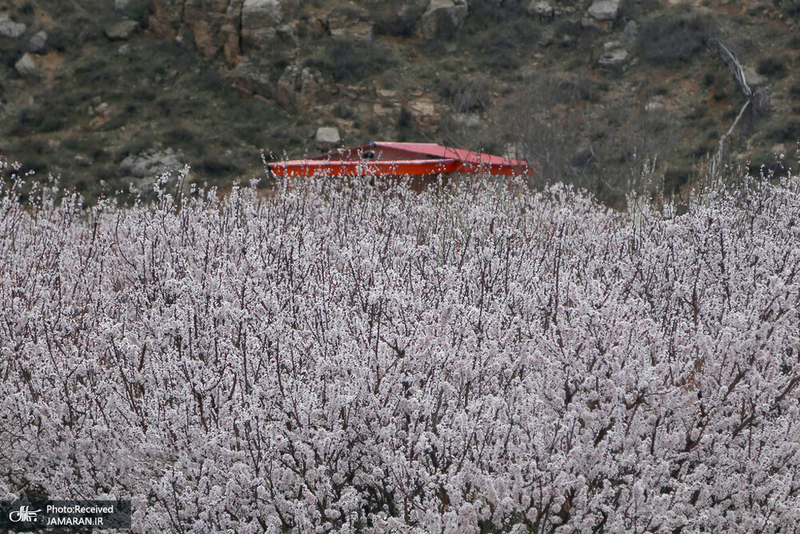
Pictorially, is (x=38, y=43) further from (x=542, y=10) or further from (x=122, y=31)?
(x=542, y=10)

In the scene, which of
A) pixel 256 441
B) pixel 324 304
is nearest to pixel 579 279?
pixel 324 304

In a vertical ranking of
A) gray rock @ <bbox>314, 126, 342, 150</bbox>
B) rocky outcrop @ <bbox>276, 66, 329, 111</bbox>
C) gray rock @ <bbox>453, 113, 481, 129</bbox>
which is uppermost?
rocky outcrop @ <bbox>276, 66, 329, 111</bbox>

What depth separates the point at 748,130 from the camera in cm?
2867

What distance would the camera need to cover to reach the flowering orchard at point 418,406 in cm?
390

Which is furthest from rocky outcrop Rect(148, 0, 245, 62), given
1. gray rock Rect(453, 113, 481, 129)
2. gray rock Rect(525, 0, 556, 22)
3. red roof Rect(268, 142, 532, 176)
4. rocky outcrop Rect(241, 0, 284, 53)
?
red roof Rect(268, 142, 532, 176)

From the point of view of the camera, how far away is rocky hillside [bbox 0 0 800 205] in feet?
103

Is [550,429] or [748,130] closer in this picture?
[550,429]

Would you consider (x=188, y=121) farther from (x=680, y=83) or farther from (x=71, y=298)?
(x=71, y=298)

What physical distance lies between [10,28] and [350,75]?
656 inches

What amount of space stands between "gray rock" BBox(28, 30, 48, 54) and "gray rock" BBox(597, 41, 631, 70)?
25933 mm

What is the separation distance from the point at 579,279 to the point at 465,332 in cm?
195

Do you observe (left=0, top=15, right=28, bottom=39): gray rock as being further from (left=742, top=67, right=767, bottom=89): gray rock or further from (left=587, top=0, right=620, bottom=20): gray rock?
(left=742, top=67, right=767, bottom=89): gray rock

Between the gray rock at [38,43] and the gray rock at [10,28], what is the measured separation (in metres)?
0.80

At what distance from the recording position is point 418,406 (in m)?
4.12
